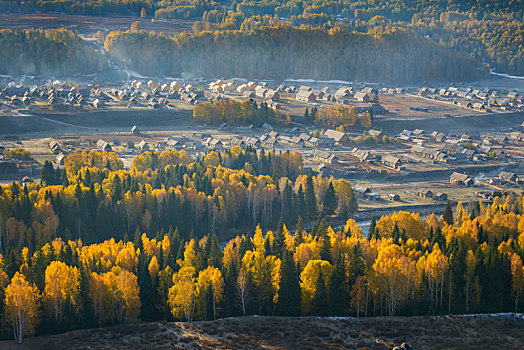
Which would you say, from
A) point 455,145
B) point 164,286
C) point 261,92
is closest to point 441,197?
point 455,145

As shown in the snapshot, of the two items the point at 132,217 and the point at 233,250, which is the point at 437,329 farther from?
the point at 132,217

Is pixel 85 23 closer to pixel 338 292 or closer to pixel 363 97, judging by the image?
pixel 363 97

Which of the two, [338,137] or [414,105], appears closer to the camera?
[338,137]

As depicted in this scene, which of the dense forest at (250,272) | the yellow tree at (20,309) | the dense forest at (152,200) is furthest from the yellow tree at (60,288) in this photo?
the dense forest at (152,200)

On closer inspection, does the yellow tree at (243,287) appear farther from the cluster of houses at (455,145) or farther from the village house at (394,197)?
the cluster of houses at (455,145)

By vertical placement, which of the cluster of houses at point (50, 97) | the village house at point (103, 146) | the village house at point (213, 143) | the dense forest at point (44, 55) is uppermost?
the dense forest at point (44, 55)
